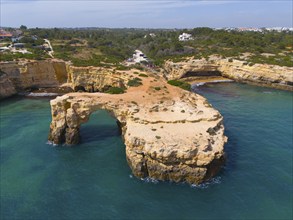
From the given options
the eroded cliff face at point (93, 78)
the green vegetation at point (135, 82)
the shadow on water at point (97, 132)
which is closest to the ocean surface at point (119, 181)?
the shadow on water at point (97, 132)

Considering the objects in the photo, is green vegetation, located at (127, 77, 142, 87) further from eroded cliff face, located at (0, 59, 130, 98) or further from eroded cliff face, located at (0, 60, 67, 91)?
eroded cliff face, located at (0, 60, 67, 91)

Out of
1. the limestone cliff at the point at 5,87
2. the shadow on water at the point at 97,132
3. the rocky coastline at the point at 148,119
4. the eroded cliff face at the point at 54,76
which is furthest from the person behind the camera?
the limestone cliff at the point at 5,87

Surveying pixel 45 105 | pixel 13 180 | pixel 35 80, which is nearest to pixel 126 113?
pixel 13 180

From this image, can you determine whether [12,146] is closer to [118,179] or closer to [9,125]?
[9,125]

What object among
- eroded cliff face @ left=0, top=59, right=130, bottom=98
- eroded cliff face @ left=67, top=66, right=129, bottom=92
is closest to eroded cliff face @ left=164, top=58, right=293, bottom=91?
eroded cliff face @ left=67, top=66, right=129, bottom=92

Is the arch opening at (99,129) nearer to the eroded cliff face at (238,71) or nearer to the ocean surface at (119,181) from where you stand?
the ocean surface at (119,181)
